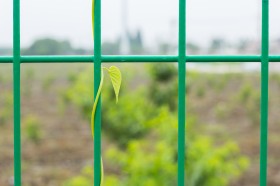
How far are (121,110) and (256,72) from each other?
13454mm

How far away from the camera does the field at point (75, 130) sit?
5.27m

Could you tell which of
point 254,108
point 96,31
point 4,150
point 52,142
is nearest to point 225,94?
point 254,108

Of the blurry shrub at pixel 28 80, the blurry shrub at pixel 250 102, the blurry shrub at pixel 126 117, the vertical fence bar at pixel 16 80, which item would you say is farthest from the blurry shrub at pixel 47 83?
the vertical fence bar at pixel 16 80

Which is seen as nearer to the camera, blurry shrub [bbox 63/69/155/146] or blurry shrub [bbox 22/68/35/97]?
blurry shrub [bbox 63/69/155/146]

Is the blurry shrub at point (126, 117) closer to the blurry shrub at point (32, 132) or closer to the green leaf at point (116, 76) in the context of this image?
the blurry shrub at point (32, 132)

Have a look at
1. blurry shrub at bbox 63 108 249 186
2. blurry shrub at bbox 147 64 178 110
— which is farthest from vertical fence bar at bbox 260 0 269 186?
blurry shrub at bbox 147 64 178 110

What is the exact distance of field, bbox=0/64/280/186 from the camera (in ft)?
17.3

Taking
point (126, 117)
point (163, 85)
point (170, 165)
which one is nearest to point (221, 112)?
point (163, 85)

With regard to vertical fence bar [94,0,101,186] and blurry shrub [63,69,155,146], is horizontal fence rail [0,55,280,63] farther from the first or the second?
blurry shrub [63,69,155,146]

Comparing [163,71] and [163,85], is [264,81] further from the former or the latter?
[163,85]

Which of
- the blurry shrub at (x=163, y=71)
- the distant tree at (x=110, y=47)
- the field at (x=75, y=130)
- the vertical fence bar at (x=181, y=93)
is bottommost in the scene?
the field at (x=75, y=130)

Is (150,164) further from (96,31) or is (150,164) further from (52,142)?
(52,142)

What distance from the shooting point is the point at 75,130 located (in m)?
7.98

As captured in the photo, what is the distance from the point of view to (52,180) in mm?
4973
